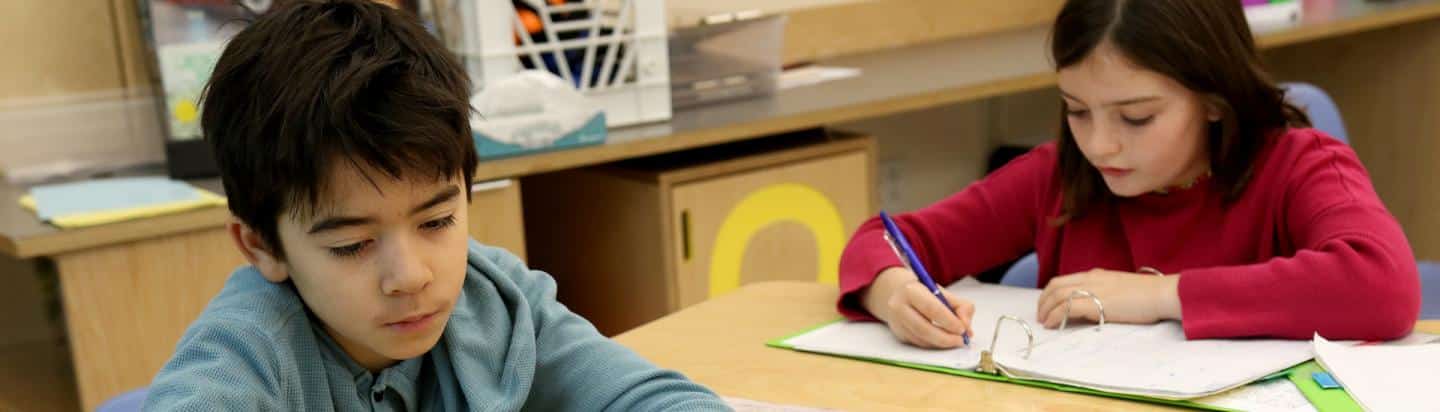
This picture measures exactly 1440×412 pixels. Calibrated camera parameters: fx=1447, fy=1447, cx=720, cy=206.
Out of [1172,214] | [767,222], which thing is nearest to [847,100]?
[767,222]

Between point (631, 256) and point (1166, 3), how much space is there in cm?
107

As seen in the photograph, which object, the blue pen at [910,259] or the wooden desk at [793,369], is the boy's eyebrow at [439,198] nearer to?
the wooden desk at [793,369]

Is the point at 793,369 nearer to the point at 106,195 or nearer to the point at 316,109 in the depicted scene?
the point at 316,109

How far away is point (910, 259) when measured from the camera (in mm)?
1378

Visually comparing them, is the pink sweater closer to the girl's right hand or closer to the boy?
the girl's right hand

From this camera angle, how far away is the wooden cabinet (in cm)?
219

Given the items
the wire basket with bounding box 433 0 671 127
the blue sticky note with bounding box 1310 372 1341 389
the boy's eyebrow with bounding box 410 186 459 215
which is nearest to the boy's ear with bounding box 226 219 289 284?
the boy's eyebrow with bounding box 410 186 459 215

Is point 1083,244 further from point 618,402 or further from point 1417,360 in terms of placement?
point 618,402

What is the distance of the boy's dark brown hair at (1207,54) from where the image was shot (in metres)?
1.38

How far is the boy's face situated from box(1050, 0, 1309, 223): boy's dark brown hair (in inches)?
28.1

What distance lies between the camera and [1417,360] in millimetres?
1121

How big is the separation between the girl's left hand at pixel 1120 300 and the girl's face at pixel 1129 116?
0.51 feet

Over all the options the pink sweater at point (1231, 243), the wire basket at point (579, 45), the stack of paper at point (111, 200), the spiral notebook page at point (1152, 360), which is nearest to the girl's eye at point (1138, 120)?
the pink sweater at point (1231, 243)

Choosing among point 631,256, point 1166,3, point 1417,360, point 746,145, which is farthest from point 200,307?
point 1417,360
